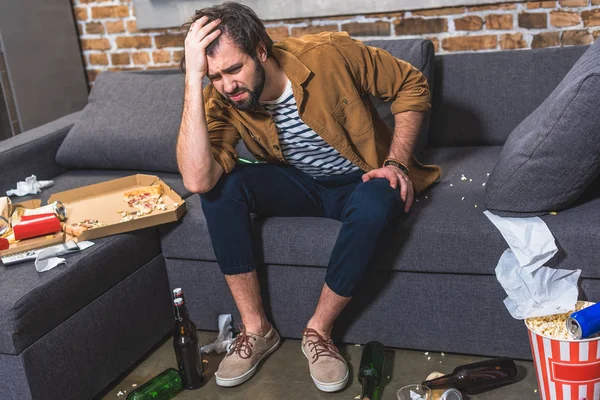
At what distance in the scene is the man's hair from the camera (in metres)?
1.88

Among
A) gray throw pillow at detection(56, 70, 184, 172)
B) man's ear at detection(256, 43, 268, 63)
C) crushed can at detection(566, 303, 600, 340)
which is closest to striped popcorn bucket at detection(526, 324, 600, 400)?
crushed can at detection(566, 303, 600, 340)

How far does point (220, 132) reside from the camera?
212 centimetres

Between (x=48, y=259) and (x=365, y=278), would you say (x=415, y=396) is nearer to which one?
(x=365, y=278)

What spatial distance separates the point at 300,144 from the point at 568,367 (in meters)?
0.95

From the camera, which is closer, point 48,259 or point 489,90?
point 48,259

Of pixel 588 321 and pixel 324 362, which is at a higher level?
pixel 588 321

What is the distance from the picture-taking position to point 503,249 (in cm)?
184

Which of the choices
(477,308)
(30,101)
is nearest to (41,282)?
(477,308)

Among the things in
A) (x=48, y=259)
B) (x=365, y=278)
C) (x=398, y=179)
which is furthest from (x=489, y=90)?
(x=48, y=259)

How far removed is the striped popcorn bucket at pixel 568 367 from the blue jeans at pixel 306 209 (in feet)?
1.55

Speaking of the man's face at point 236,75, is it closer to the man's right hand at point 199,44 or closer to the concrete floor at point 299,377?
the man's right hand at point 199,44

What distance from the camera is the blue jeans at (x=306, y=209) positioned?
1872 mm

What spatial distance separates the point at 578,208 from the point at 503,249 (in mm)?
231

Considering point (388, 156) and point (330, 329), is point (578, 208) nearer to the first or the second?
point (388, 156)
